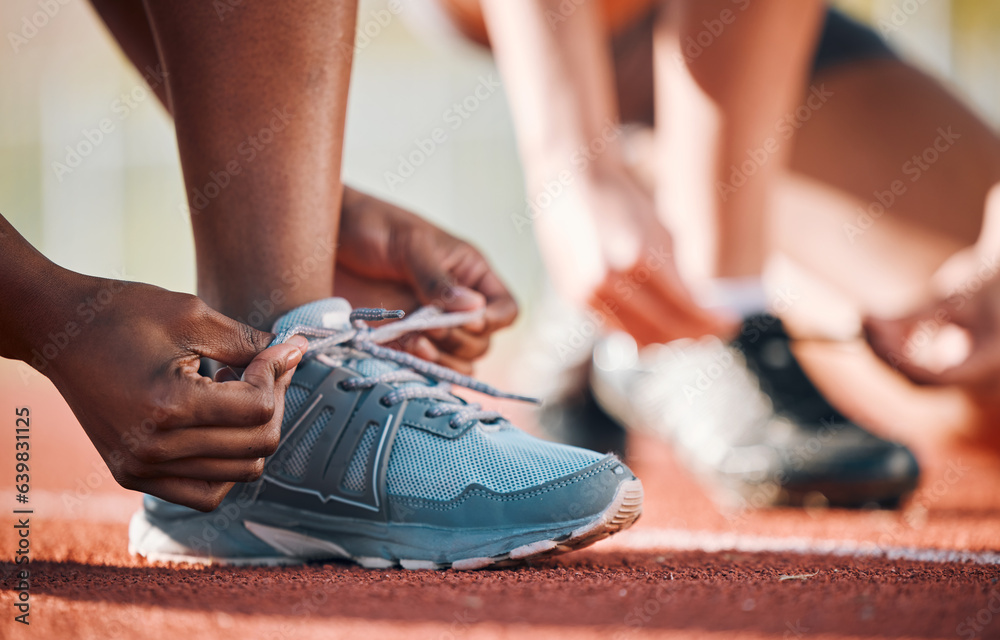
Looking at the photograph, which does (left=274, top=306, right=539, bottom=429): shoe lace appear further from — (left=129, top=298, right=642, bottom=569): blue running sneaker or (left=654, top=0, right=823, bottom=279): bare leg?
(left=654, top=0, right=823, bottom=279): bare leg

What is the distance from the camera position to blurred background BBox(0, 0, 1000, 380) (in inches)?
254

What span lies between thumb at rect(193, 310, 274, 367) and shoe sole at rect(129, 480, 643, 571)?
205mm

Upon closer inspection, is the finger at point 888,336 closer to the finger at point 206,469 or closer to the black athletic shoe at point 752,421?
the black athletic shoe at point 752,421

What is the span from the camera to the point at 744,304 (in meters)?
1.44

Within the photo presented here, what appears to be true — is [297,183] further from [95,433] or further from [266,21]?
[95,433]

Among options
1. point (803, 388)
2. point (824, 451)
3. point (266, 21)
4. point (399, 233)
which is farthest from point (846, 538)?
point (266, 21)

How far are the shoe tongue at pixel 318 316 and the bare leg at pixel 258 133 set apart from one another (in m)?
0.02

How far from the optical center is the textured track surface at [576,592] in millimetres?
507

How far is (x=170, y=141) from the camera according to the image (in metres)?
6.74

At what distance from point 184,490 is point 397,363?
260 millimetres
